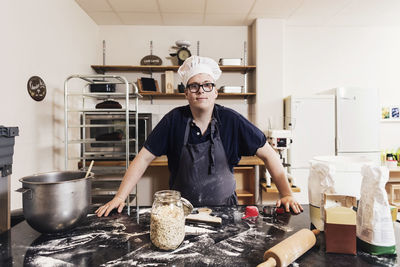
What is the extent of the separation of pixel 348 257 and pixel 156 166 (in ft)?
8.87

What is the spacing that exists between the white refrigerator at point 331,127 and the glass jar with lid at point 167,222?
9.58 ft

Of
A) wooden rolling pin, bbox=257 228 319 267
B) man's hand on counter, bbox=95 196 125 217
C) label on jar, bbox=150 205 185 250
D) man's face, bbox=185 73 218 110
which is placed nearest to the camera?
wooden rolling pin, bbox=257 228 319 267

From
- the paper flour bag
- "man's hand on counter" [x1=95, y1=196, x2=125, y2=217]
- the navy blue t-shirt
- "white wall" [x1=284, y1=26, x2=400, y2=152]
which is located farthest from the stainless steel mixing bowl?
"white wall" [x1=284, y1=26, x2=400, y2=152]

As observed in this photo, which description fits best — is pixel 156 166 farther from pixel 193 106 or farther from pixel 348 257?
pixel 348 257

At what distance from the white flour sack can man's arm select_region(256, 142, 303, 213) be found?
0.38 m

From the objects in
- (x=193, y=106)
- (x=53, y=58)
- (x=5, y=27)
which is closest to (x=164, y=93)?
(x=53, y=58)

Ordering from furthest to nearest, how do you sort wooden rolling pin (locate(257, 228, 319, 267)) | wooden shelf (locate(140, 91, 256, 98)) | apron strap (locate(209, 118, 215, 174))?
wooden shelf (locate(140, 91, 256, 98)), apron strap (locate(209, 118, 215, 174)), wooden rolling pin (locate(257, 228, 319, 267))

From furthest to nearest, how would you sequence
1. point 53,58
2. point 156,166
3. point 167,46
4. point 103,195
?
1. point 167,46
2. point 156,166
3. point 103,195
4. point 53,58

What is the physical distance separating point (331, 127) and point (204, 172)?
2618mm

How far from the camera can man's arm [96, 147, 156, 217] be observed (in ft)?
3.83

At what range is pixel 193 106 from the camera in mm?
1503

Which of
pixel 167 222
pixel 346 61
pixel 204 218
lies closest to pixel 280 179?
pixel 204 218

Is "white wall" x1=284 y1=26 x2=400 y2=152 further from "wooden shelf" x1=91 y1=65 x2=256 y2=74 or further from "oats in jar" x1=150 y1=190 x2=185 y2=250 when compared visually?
"oats in jar" x1=150 y1=190 x2=185 y2=250

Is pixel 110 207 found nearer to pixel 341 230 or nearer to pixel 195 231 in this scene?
pixel 195 231
